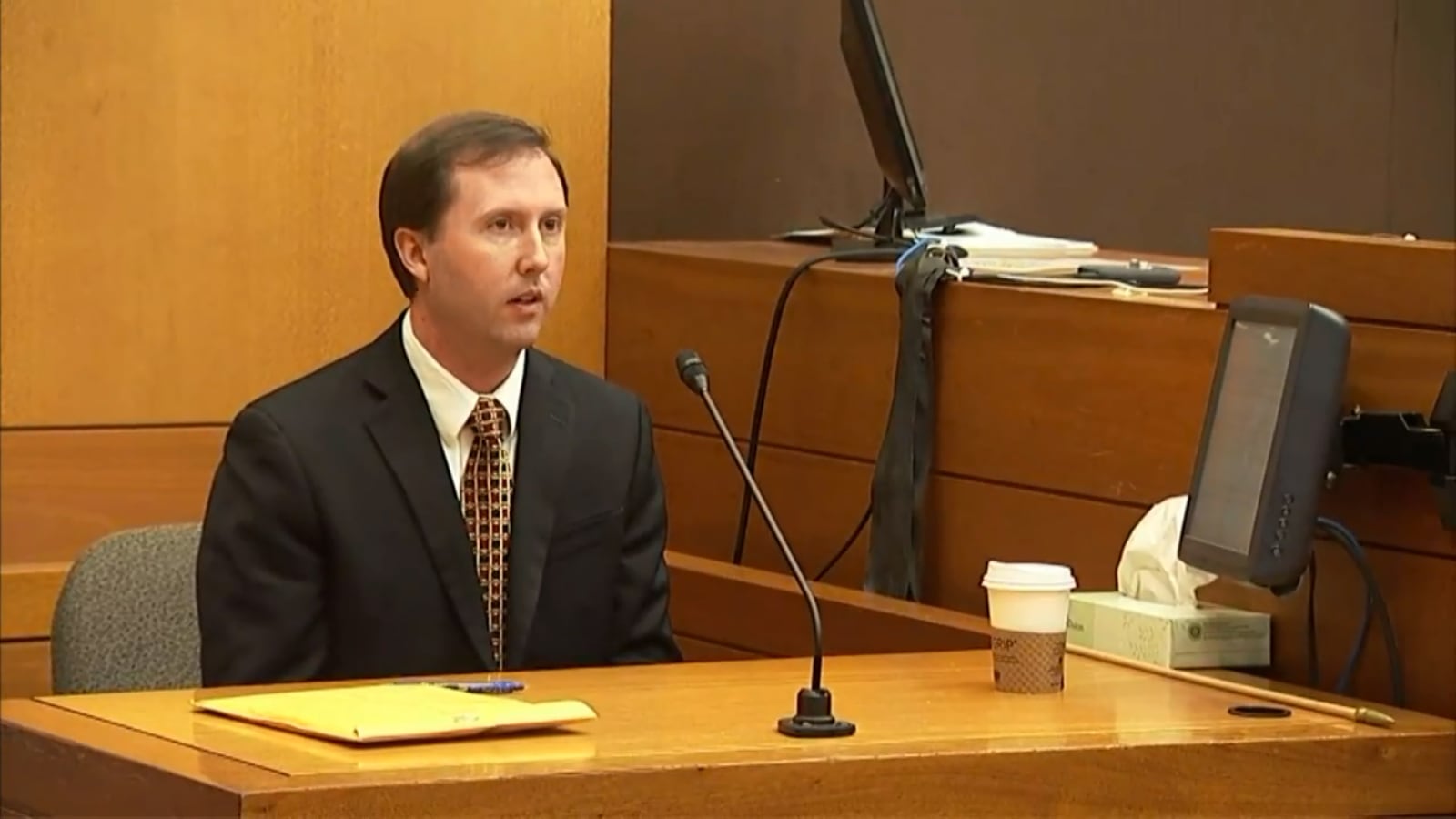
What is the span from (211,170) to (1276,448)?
1.79 meters

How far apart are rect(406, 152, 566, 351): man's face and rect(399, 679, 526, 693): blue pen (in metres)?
0.55

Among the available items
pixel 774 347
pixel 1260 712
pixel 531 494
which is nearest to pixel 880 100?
pixel 774 347

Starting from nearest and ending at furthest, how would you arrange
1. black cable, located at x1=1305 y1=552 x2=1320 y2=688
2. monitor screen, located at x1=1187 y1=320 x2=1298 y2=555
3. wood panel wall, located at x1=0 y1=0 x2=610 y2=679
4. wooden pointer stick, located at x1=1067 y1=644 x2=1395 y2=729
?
wooden pointer stick, located at x1=1067 y1=644 x2=1395 y2=729 → monitor screen, located at x1=1187 y1=320 x2=1298 y2=555 → black cable, located at x1=1305 y1=552 x2=1320 y2=688 → wood panel wall, located at x1=0 y1=0 x2=610 y2=679

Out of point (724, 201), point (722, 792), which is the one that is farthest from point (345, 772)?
point (724, 201)

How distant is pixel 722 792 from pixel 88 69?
192cm

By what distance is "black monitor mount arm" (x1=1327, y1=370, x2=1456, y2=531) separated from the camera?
9.05 feet

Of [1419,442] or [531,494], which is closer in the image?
[1419,442]

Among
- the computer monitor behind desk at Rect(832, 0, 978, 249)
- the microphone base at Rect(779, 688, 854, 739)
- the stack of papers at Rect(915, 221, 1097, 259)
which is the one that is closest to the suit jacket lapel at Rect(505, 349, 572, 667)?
the microphone base at Rect(779, 688, 854, 739)

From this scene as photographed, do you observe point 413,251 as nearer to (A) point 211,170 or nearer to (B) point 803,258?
(A) point 211,170

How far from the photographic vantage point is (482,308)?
3.13m

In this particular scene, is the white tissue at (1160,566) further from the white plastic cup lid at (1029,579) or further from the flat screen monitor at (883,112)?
the flat screen monitor at (883,112)

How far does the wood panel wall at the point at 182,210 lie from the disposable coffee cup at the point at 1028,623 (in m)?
1.60

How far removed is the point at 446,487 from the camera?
3.13 meters

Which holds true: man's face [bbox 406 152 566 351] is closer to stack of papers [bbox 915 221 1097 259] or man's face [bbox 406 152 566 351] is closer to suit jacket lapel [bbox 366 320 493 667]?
suit jacket lapel [bbox 366 320 493 667]
